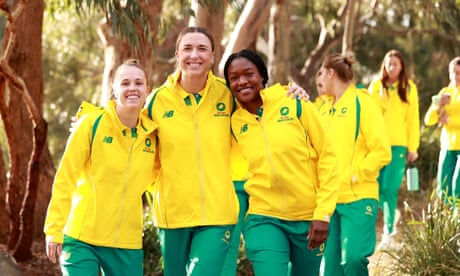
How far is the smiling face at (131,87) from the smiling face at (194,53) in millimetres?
284

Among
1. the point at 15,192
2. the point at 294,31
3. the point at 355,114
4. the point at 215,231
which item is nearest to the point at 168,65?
the point at 294,31

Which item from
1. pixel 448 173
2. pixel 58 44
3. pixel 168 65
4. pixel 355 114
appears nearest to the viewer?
pixel 355 114

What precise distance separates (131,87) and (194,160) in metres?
0.60

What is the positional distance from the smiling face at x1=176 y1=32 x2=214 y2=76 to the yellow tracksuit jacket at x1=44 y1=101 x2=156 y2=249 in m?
0.43

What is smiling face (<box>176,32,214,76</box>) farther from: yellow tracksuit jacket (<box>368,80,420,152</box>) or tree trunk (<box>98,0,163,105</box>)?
yellow tracksuit jacket (<box>368,80,420,152</box>)

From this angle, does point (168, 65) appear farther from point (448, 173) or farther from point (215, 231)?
point (215, 231)

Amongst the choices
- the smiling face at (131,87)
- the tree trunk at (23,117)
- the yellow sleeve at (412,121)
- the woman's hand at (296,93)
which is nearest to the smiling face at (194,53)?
the smiling face at (131,87)

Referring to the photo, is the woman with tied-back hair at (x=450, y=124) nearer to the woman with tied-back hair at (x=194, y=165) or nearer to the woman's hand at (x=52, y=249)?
the woman with tied-back hair at (x=194, y=165)

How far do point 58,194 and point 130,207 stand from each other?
0.46m

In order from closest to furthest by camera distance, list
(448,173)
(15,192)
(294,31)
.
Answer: (15,192) → (448,173) → (294,31)

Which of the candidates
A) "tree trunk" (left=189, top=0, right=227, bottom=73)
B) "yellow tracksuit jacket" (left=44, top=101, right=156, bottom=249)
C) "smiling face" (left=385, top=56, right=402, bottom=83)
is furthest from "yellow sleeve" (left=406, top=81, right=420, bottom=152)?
"yellow tracksuit jacket" (left=44, top=101, right=156, bottom=249)

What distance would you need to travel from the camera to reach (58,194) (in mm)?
5625

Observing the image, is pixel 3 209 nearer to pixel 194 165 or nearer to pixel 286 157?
pixel 194 165

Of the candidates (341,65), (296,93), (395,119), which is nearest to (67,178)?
(296,93)
